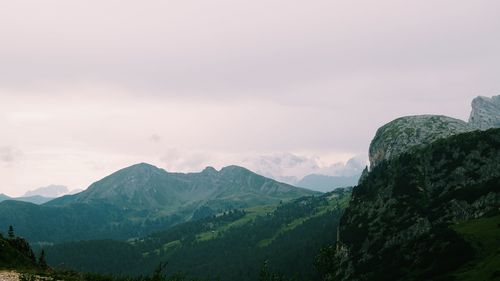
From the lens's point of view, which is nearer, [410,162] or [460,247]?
[460,247]

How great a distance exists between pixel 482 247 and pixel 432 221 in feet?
154

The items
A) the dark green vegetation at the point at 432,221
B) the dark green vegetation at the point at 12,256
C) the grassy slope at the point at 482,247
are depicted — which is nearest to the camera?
the dark green vegetation at the point at 12,256

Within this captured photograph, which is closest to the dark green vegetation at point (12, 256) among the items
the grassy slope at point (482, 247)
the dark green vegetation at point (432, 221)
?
the grassy slope at point (482, 247)

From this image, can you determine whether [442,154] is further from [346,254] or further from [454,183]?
[346,254]

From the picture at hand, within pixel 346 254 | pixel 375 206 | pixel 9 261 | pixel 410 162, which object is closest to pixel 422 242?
pixel 346 254

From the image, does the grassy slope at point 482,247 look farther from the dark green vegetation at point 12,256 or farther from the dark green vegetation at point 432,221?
the dark green vegetation at point 12,256

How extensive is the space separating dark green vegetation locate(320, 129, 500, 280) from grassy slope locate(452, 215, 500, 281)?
0.77 feet

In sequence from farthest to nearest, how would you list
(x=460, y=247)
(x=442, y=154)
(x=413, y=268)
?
→ (x=442, y=154) → (x=413, y=268) → (x=460, y=247)

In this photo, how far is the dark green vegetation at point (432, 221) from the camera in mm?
107562

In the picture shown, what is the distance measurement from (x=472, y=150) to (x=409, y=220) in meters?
43.7

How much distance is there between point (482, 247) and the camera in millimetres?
102688

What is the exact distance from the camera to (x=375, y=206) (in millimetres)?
192000

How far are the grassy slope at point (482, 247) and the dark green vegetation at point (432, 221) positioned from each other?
24cm

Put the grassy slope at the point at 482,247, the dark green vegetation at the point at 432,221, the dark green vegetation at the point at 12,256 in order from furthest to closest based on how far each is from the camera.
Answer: the dark green vegetation at the point at 432,221 < the grassy slope at the point at 482,247 < the dark green vegetation at the point at 12,256
